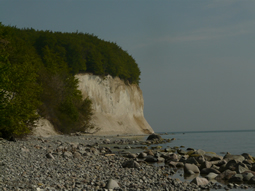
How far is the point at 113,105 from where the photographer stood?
202 ft

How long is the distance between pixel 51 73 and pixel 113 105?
2246 cm

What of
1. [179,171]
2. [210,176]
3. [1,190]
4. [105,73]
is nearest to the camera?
[1,190]

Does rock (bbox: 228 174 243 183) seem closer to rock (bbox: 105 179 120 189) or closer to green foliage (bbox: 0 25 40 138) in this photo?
rock (bbox: 105 179 120 189)

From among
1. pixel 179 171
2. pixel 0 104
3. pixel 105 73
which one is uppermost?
pixel 105 73

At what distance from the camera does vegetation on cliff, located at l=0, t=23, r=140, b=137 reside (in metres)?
19.2

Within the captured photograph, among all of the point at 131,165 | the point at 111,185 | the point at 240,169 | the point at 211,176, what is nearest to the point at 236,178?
the point at 211,176

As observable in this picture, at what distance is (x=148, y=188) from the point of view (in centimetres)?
900

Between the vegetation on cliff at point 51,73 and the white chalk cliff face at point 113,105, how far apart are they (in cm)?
223

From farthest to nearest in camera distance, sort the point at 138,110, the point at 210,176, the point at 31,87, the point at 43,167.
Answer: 1. the point at 138,110
2. the point at 31,87
3. the point at 210,176
4. the point at 43,167

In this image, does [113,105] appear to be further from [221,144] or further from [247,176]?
[247,176]

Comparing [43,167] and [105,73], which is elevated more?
[105,73]

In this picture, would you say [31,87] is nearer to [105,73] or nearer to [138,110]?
[105,73]

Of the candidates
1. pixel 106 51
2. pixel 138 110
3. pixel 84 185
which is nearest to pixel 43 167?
pixel 84 185

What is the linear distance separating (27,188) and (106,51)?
186 ft
